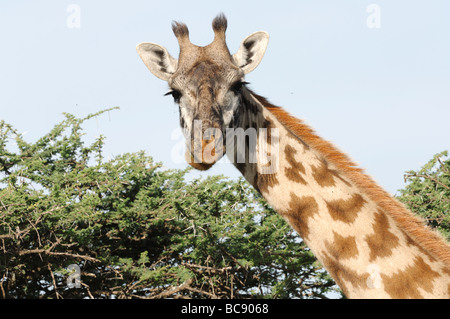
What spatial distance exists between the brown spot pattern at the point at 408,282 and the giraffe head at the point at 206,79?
1984 millimetres

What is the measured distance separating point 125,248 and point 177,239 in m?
0.96

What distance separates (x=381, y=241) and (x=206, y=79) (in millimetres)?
2347

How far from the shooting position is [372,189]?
589 centimetres

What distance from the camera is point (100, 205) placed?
1051 cm

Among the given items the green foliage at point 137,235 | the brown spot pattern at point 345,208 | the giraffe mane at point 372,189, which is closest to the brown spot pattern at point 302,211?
the brown spot pattern at point 345,208

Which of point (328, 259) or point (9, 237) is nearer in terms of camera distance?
point (328, 259)

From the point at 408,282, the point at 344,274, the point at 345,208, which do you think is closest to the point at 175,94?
the point at 345,208

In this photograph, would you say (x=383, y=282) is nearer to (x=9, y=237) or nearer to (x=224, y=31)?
(x=224, y=31)

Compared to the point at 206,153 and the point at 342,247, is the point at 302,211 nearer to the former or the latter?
the point at 342,247
